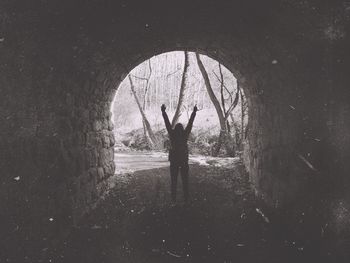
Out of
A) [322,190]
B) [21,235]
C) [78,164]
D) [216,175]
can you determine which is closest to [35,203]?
[21,235]

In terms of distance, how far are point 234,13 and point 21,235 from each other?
3756mm

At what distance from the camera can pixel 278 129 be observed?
221 inches

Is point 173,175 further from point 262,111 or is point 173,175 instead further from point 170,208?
point 262,111

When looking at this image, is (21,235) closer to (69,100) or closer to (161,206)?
(69,100)

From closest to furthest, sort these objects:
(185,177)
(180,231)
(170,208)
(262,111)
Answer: (180,231)
(262,111)
(170,208)
(185,177)

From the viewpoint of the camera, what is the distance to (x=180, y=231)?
5590mm

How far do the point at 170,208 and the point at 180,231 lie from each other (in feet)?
4.03

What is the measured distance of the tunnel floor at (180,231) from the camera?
4.69 m

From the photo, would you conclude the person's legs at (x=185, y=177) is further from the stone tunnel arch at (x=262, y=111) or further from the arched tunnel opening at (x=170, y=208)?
the stone tunnel arch at (x=262, y=111)

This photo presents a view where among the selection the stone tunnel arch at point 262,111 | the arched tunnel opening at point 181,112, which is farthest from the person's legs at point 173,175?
the arched tunnel opening at point 181,112

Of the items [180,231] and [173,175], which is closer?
[180,231]

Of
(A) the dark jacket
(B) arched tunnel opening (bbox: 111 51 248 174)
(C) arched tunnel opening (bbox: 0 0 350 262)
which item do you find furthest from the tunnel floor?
(B) arched tunnel opening (bbox: 111 51 248 174)

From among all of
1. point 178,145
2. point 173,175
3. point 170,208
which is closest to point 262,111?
point 178,145

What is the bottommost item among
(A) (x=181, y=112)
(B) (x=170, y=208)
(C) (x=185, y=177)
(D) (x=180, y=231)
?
(D) (x=180, y=231)
